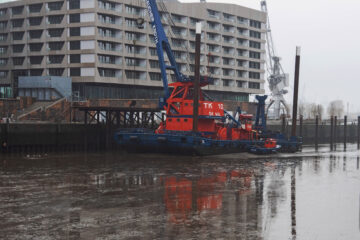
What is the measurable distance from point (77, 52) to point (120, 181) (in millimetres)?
68470

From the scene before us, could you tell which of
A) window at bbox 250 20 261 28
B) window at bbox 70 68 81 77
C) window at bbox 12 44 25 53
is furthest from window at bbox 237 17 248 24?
window at bbox 12 44 25 53

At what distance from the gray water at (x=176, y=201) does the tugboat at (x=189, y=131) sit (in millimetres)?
6794

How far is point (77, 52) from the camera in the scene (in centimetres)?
9156

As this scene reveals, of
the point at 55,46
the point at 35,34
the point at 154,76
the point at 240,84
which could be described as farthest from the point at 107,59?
the point at 240,84

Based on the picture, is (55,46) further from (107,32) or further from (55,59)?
(107,32)

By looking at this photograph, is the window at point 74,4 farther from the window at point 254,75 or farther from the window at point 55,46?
the window at point 254,75

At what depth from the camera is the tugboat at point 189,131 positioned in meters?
43.7

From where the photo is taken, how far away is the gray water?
50.4 feet

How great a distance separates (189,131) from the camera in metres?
45.1

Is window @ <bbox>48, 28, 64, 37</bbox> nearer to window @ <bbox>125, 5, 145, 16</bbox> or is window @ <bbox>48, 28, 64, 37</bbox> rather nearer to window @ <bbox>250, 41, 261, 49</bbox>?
window @ <bbox>125, 5, 145, 16</bbox>

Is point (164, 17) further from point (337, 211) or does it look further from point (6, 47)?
point (337, 211)

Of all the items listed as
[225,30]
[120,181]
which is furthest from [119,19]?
[120,181]

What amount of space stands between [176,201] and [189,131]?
24.4 metres

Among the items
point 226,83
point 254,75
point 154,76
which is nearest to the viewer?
point 154,76
